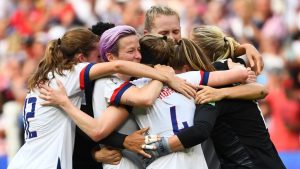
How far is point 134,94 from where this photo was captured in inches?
172

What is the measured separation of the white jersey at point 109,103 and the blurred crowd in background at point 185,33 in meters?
5.17

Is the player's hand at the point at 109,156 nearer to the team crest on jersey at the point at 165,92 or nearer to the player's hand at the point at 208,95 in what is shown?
the team crest on jersey at the point at 165,92

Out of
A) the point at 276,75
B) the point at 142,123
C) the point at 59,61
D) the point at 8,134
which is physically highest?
the point at 59,61

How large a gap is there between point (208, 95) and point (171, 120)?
0.29 metres

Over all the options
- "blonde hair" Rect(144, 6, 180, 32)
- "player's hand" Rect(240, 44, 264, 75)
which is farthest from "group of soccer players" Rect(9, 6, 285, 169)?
"blonde hair" Rect(144, 6, 180, 32)

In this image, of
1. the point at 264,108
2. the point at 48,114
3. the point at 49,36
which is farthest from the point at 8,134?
the point at 48,114

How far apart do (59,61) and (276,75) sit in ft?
20.2

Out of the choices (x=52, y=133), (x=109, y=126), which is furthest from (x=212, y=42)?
(x=52, y=133)

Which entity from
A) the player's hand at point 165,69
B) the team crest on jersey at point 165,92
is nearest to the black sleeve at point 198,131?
the team crest on jersey at point 165,92

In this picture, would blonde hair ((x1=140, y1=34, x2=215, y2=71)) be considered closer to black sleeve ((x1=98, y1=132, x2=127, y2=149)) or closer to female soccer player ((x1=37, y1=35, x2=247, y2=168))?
female soccer player ((x1=37, y1=35, x2=247, y2=168))

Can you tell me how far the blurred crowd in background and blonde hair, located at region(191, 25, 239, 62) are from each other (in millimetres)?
4717

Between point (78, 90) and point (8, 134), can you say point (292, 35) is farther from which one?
point (78, 90)

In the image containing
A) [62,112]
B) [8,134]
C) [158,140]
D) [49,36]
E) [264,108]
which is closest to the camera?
[158,140]

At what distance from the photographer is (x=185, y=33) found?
11.1 m
